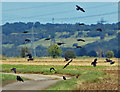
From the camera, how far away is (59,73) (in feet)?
177

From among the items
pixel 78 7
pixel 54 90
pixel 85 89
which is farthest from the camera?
pixel 85 89

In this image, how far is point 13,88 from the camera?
30891mm

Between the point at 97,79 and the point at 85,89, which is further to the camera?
the point at 97,79

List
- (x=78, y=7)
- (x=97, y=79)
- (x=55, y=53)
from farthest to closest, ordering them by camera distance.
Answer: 1. (x=55, y=53)
2. (x=97, y=79)
3. (x=78, y=7)

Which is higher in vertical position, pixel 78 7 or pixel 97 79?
pixel 78 7

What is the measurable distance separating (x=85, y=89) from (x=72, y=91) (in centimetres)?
182

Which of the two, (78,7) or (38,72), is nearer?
(78,7)

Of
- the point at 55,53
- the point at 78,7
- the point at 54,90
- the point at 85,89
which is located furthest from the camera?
the point at 55,53

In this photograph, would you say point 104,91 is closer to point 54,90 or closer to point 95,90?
point 95,90

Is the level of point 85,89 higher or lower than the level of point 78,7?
lower

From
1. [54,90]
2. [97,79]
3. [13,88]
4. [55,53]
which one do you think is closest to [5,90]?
[13,88]

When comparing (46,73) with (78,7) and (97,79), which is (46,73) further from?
(78,7)

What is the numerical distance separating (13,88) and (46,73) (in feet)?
75.5

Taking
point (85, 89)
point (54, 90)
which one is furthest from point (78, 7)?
point (85, 89)
